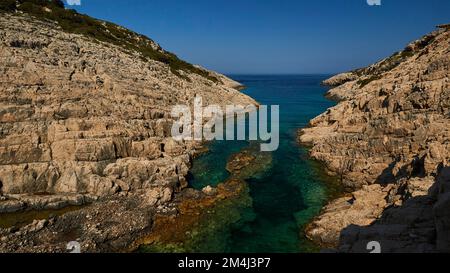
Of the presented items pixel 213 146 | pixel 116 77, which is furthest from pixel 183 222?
pixel 116 77

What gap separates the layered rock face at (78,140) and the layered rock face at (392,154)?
55.6ft

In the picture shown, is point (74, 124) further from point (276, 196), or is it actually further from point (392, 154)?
point (392, 154)

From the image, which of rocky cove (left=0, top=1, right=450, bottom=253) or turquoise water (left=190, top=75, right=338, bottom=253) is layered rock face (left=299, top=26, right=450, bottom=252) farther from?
turquoise water (left=190, top=75, right=338, bottom=253)

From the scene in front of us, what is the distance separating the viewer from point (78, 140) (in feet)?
120

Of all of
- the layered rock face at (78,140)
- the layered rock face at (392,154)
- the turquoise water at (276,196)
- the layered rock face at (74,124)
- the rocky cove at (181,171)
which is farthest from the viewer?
the layered rock face at (74,124)
